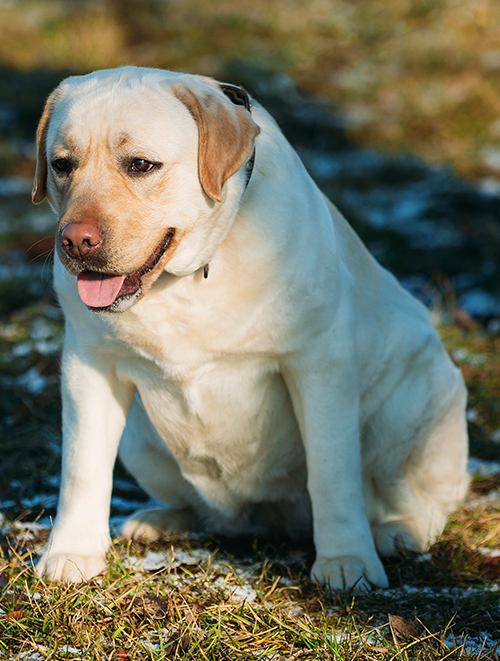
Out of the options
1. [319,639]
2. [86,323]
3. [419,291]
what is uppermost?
[86,323]

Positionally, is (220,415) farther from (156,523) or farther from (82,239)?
(82,239)

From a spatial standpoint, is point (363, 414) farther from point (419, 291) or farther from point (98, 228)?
point (419, 291)

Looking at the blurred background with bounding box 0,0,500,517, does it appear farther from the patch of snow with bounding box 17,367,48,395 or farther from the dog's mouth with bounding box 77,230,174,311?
the dog's mouth with bounding box 77,230,174,311

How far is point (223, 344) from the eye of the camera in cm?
236

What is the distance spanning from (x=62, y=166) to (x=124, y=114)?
270mm

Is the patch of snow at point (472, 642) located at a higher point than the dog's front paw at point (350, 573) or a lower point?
higher

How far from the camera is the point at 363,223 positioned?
6684mm

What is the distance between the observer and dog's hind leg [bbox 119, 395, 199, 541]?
2.93 metres

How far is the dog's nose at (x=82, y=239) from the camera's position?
205 centimetres

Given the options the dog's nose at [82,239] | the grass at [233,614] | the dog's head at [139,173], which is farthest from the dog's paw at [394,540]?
the dog's nose at [82,239]

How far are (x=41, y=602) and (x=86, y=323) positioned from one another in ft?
2.80

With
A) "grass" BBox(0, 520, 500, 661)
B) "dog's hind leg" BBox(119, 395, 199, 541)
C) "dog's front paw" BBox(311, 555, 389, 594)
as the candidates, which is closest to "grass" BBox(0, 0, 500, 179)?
"dog's hind leg" BBox(119, 395, 199, 541)

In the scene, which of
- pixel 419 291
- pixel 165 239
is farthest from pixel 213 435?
pixel 419 291

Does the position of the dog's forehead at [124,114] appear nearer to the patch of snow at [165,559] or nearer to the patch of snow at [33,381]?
the patch of snow at [165,559]
